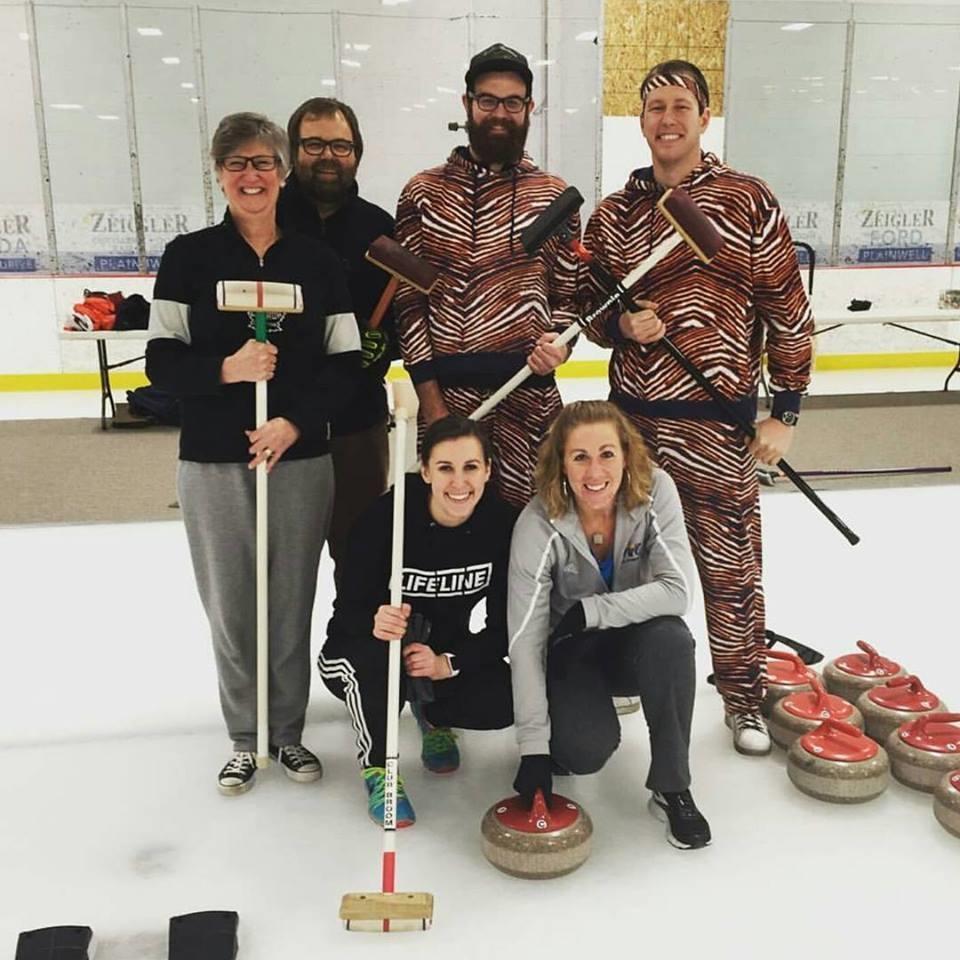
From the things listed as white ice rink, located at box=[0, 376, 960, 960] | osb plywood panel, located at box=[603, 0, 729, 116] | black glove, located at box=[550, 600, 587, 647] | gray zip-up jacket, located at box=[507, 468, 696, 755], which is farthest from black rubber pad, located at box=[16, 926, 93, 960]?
osb plywood panel, located at box=[603, 0, 729, 116]

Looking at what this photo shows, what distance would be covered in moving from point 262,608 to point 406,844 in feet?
1.90

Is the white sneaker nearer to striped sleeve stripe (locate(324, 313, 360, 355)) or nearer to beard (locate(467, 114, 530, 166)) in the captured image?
striped sleeve stripe (locate(324, 313, 360, 355))

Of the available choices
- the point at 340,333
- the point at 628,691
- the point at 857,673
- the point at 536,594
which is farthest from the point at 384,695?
the point at 857,673

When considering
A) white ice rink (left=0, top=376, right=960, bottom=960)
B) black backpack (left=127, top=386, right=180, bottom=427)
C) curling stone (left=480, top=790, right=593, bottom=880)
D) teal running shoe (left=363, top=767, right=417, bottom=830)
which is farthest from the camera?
black backpack (left=127, top=386, right=180, bottom=427)

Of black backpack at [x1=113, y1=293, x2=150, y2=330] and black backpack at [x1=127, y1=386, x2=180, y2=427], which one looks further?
black backpack at [x1=113, y1=293, x2=150, y2=330]

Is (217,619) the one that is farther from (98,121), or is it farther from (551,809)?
(98,121)

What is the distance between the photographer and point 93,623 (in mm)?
3414

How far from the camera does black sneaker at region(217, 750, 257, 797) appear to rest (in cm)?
228

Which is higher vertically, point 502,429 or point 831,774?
point 502,429

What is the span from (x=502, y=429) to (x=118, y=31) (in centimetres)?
775

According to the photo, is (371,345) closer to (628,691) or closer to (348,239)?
(348,239)

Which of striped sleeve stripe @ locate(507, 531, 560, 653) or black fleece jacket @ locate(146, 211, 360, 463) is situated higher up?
black fleece jacket @ locate(146, 211, 360, 463)

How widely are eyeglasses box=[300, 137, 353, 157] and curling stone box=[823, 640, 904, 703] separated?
5.92 ft

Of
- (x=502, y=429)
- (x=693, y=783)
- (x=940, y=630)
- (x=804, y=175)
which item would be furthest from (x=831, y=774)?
(x=804, y=175)
